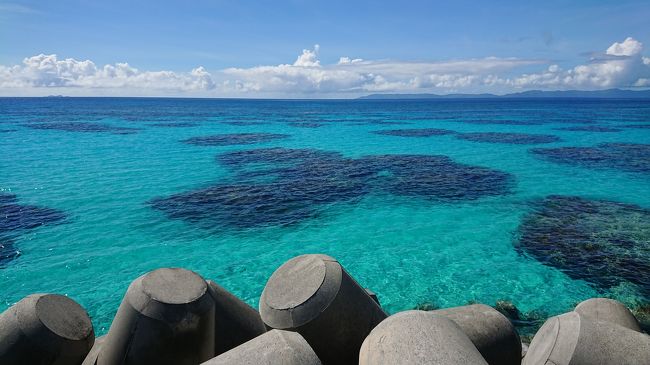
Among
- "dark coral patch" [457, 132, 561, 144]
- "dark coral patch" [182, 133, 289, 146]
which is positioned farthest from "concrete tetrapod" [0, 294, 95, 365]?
"dark coral patch" [457, 132, 561, 144]

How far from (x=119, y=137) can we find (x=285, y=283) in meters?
54.8

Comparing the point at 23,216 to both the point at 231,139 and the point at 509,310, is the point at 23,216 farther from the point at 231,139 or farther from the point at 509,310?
the point at 231,139

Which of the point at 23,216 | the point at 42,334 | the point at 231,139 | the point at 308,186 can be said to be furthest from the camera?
the point at 231,139

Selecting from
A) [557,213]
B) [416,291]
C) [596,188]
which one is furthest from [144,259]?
[596,188]

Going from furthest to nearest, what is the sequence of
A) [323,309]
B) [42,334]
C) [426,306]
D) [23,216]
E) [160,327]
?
[23,216], [426,306], [42,334], [323,309], [160,327]

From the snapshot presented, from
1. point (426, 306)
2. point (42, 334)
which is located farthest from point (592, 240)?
point (42, 334)

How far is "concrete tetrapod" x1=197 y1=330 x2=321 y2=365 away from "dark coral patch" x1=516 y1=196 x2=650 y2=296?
12.7 metres

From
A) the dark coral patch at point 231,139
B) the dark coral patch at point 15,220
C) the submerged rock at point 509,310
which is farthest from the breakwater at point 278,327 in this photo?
the dark coral patch at point 231,139

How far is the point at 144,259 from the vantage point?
16016 mm

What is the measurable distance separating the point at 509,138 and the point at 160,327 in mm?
55174

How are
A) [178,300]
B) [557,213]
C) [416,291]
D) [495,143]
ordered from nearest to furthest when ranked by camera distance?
[178,300] < [416,291] < [557,213] < [495,143]

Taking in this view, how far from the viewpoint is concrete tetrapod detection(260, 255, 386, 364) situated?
6211 mm

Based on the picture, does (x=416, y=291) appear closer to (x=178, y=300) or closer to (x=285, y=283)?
(x=285, y=283)

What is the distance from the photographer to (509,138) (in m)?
54.5
